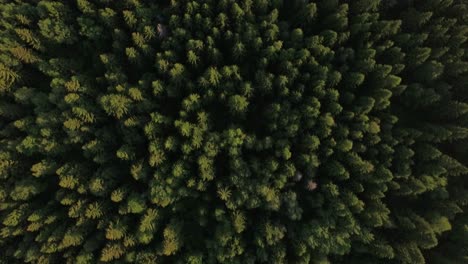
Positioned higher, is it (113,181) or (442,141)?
(442,141)

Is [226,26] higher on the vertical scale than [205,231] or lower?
higher

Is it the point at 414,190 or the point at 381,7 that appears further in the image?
the point at 381,7

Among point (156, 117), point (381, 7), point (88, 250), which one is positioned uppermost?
point (381, 7)

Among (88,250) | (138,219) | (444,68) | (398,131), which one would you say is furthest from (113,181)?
(444,68)

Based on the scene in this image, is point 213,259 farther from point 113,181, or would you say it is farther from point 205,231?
point 113,181

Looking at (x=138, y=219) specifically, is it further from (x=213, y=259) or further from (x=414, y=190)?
(x=414, y=190)

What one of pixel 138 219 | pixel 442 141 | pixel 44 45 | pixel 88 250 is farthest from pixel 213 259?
pixel 44 45
